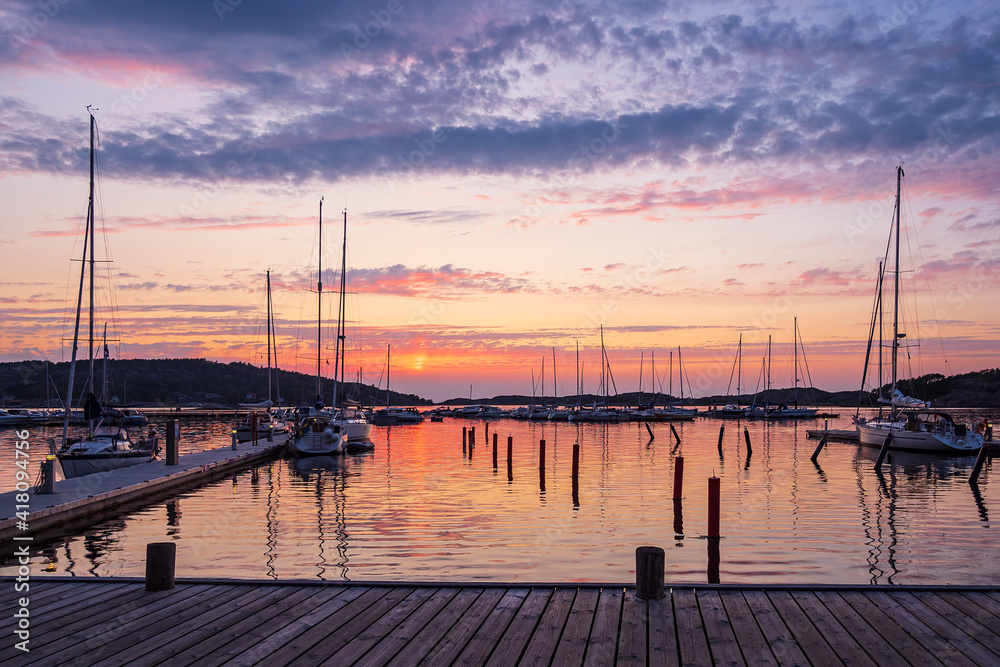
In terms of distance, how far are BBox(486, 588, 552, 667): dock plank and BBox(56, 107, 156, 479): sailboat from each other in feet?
90.6

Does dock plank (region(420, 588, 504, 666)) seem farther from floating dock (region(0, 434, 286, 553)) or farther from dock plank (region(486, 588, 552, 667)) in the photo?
floating dock (region(0, 434, 286, 553))

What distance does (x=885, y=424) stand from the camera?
2260 inches

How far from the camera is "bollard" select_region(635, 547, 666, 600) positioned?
9906mm

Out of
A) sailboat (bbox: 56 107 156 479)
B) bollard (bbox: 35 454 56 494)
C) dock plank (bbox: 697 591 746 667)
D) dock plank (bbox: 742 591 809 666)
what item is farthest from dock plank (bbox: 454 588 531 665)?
sailboat (bbox: 56 107 156 479)

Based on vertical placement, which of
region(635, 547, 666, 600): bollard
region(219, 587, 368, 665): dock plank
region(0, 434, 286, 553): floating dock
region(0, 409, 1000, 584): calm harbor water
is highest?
region(635, 547, 666, 600): bollard

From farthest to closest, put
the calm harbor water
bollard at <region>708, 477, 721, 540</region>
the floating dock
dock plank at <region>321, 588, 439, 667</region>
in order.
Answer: bollard at <region>708, 477, 721, 540</region>, the floating dock, the calm harbor water, dock plank at <region>321, 588, 439, 667</region>

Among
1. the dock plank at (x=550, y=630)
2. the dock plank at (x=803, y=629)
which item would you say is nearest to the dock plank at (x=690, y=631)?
the dock plank at (x=803, y=629)

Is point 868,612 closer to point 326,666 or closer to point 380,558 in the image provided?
point 326,666

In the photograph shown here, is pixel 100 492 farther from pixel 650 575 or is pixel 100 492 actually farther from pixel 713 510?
pixel 650 575

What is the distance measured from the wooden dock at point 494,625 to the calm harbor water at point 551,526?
19.1ft

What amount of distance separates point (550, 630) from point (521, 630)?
325 millimetres

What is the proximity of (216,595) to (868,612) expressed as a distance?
8.16 meters

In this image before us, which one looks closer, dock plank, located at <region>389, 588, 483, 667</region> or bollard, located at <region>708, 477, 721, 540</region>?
dock plank, located at <region>389, 588, 483, 667</region>

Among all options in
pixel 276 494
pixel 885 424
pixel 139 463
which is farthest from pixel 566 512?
pixel 885 424
